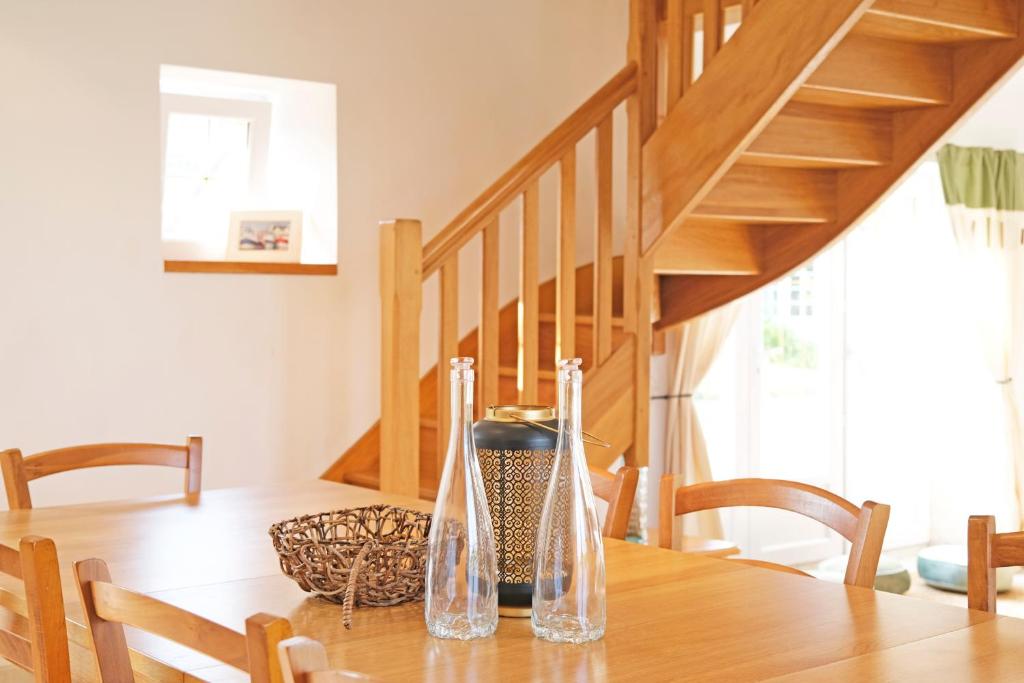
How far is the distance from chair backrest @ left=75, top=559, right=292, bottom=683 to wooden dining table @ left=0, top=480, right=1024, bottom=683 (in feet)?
0.29

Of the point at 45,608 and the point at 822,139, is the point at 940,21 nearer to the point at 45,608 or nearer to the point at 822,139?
the point at 822,139

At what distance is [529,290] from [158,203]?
49.2 inches

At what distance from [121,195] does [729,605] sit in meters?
2.91

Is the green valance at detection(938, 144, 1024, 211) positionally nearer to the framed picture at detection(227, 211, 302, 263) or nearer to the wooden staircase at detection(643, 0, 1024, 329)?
the wooden staircase at detection(643, 0, 1024, 329)

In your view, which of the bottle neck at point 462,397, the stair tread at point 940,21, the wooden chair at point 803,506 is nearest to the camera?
the bottle neck at point 462,397

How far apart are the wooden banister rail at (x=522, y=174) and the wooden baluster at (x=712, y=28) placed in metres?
0.34

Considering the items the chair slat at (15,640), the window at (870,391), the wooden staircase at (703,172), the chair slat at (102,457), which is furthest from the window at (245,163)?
the chair slat at (15,640)

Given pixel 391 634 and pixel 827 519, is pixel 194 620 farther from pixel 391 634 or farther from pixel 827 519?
pixel 827 519

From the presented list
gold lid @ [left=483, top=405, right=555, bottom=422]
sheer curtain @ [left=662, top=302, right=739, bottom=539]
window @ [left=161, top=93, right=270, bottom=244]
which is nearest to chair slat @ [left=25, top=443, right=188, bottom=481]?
gold lid @ [left=483, top=405, right=555, bottom=422]

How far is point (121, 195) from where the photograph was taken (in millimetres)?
3957

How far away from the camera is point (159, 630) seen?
1.21m

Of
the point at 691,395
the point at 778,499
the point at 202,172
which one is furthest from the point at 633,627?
the point at 691,395

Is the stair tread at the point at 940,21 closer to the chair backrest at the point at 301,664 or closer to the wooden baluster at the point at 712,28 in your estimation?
the wooden baluster at the point at 712,28

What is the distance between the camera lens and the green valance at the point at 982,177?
6.45m
